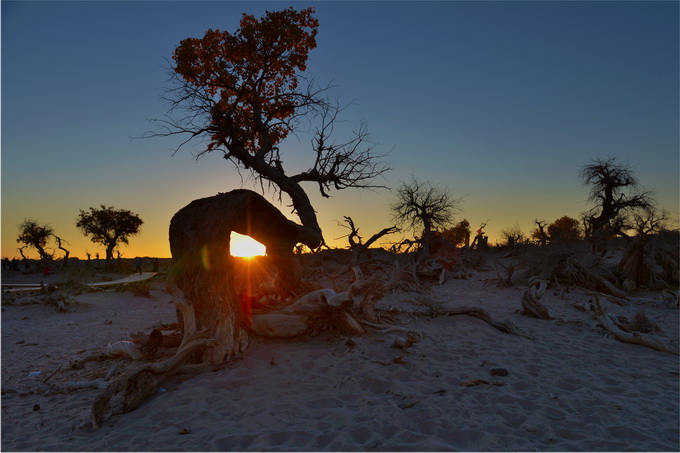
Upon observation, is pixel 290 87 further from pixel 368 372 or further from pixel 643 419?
pixel 643 419

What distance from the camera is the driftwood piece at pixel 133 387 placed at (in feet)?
15.5

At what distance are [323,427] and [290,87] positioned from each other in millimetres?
7946

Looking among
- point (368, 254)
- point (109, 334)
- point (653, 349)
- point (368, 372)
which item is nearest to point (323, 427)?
point (368, 372)

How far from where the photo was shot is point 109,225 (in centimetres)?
4203

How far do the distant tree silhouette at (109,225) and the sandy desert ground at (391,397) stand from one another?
37.1 meters

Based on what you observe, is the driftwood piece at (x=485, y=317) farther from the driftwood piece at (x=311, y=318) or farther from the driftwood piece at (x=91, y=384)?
the driftwood piece at (x=91, y=384)

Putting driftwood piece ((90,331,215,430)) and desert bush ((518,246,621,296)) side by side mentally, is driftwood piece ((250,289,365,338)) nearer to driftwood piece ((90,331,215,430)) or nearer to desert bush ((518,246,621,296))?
driftwood piece ((90,331,215,430))

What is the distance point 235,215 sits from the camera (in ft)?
23.4

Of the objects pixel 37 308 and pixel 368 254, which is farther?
pixel 368 254

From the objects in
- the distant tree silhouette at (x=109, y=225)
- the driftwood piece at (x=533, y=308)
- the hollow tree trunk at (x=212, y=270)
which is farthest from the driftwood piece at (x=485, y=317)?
the distant tree silhouette at (x=109, y=225)

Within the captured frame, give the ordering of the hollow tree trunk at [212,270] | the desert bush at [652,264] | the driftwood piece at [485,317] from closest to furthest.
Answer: the hollow tree trunk at [212,270], the driftwood piece at [485,317], the desert bush at [652,264]

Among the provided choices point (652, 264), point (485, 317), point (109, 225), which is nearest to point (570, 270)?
point (652, 264)

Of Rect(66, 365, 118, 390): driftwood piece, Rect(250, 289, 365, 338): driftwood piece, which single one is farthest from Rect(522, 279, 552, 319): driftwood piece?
Rect(66, 365, 118, 390): driftwood piece

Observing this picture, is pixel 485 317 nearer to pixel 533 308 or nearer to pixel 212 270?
pixel 533 308
